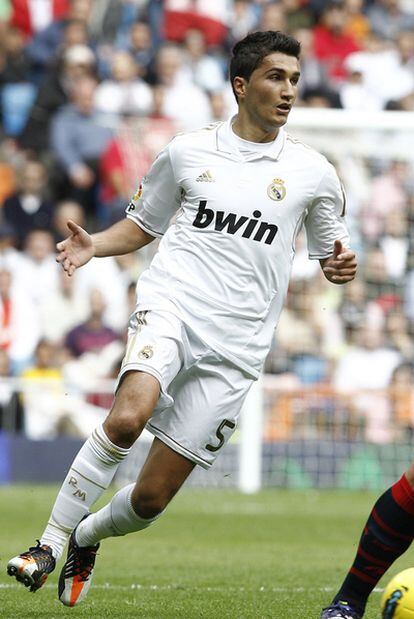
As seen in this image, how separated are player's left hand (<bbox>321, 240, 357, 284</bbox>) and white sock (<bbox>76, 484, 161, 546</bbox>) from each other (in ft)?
5.03

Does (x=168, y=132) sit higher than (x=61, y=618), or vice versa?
(x=168, y=132)

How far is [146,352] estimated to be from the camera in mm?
6934

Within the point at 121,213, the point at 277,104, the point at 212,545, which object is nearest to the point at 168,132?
the point at 121,213

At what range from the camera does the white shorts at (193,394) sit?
712 cm

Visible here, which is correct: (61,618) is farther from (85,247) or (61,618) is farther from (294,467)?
(294,467)

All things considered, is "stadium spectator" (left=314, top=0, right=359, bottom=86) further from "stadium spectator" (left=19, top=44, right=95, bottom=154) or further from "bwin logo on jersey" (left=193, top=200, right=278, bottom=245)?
"bwin logo on jersey" (left=193, top=200, right=278, bottom=245)

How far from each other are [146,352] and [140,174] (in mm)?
11280

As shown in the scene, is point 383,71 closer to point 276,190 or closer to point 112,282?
point 112,282

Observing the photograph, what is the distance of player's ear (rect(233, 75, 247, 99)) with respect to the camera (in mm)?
7596

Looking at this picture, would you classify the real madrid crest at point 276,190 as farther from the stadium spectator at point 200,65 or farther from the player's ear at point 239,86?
the stadium spectator at point 200,65

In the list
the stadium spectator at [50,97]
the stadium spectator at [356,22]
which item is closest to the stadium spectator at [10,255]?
the stadium spectator at [50,97]

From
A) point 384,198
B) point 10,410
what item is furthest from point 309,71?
point 10,410

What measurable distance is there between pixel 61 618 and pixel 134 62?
14.6 m

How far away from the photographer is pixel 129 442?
681 centimetres
